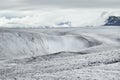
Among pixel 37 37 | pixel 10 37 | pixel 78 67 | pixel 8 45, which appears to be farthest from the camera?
pixel 37 37

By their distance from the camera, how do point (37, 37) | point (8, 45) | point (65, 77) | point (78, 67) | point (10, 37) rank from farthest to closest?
point (37, 37) → point (10, 37) → point (8, 45) → point (78, 67) → point (65, 77)

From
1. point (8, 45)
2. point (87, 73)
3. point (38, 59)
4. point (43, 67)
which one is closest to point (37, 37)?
point (8, 45)

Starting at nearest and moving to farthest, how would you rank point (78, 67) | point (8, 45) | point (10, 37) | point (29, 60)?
point (78, 67)
point (29, 60)
point (8, 45)
point (10, 37)

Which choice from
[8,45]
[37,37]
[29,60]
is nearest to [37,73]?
[29,60]

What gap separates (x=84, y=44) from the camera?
4775cm

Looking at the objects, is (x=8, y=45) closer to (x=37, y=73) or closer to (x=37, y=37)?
(x=37, y=37)

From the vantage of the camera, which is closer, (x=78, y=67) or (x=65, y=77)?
(x=65, y=77)

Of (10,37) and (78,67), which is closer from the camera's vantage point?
(78,67)

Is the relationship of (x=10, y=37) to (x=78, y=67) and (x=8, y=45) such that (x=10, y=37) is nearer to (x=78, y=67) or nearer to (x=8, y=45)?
(x=8, y=45)

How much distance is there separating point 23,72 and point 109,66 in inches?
223

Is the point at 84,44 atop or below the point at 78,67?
below

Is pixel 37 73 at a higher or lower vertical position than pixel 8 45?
higher

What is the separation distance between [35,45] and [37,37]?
20.1ft

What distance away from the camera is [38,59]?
2970cm
